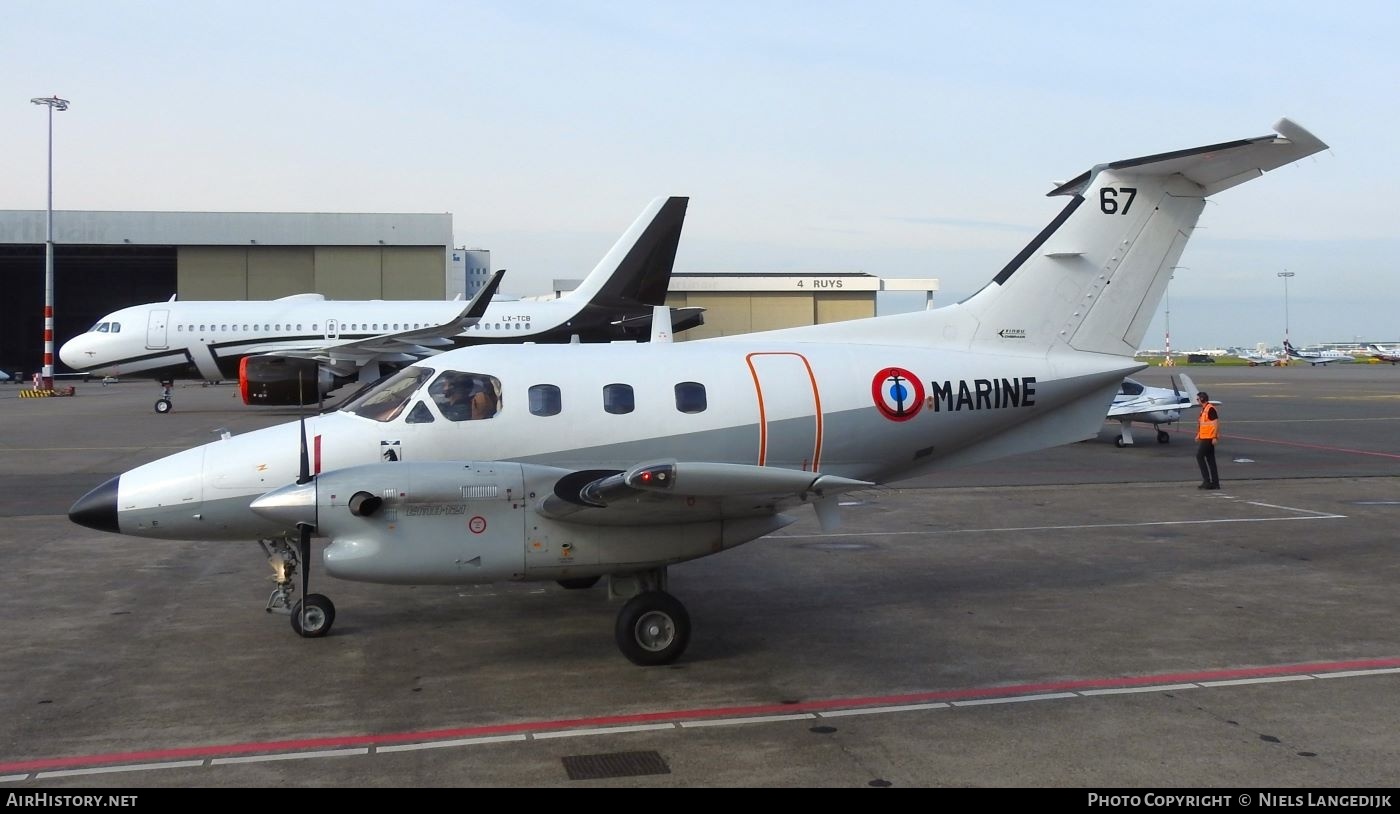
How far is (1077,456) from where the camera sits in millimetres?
22594

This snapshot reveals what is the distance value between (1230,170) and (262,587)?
10.2m

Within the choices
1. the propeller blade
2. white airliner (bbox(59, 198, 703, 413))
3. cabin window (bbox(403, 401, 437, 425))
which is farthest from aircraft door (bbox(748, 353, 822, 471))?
white airliner (bbox(59, 198, 703, 413))

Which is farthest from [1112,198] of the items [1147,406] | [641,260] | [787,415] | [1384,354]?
[1384,354]

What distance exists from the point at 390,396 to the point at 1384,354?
408 feet

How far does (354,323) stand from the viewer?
109 ft

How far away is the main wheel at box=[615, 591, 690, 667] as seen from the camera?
800 cm

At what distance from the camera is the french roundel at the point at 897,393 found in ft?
31.8

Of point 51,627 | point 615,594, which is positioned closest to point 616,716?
point 615,594

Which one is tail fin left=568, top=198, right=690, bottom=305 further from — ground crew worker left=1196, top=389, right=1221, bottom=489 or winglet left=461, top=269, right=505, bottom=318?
ground crew worker left=1196, top=389, right=1221, bottom=489

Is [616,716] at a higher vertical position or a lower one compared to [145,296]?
lower

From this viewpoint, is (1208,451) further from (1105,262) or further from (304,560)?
(304,560)

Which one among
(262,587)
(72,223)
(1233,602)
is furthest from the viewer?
(72,223)

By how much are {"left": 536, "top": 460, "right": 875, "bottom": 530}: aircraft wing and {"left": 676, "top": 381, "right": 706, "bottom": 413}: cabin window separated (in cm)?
128
